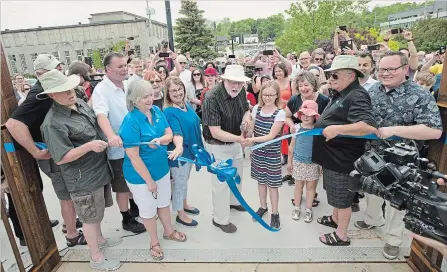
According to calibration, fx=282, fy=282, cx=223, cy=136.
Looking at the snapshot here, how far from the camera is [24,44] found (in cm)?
4678

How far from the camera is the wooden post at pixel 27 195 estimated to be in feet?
8.16

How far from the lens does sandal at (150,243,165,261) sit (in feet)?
9.32

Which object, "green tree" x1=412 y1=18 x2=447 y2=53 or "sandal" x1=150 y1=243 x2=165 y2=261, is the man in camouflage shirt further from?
"green tree" x1=412 y1=18 x2=447 y2=53

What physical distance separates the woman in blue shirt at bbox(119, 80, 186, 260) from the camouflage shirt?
1970 mm

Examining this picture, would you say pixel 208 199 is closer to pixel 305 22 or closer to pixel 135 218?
pixel 135 218

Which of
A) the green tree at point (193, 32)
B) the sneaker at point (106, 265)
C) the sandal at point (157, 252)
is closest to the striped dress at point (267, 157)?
the sandal at point (157, 252)

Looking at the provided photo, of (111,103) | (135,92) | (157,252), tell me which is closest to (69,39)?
(111,103)

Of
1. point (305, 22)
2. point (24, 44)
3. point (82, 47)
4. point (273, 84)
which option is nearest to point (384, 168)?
point (273, 84)

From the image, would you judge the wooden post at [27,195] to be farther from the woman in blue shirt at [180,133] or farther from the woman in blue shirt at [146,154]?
the woman in blue shirt at [180,133]

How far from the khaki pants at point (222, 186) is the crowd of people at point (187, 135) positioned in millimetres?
13

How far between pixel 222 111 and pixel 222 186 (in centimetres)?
85

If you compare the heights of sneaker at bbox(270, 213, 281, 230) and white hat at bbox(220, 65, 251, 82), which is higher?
white hat at bbox(220, 65, 251, 82)

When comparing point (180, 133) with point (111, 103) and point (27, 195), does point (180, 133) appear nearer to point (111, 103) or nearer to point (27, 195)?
point (111, 103)

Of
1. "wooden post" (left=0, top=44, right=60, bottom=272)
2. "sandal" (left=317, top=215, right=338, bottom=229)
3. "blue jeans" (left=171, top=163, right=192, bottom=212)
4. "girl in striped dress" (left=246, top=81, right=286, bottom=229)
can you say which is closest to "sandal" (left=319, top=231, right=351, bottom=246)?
"sandal" (left=317, top=215, right=338, bottom=229)
